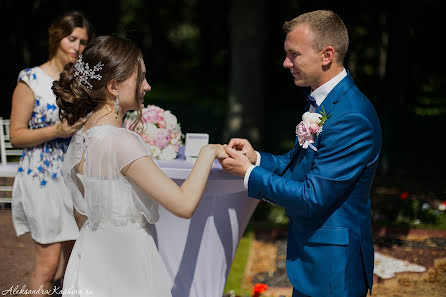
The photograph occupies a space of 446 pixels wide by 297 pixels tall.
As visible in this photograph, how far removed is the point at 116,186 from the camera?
100 inches

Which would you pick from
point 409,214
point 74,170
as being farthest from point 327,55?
point 409,214

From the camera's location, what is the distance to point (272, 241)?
651 centimetres

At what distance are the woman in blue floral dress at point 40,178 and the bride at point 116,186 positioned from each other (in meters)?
1.02

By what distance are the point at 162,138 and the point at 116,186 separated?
1028 mm

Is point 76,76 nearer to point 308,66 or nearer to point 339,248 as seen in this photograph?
point 308,66

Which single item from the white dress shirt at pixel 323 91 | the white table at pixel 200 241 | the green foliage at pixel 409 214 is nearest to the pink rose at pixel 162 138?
the white table at pixel 200 241

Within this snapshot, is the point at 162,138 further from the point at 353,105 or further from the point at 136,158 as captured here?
the point at 353,105

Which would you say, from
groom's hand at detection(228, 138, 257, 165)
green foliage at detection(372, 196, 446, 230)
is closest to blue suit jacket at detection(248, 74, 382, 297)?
groom's hand at detection(228, 138, 257, 165)

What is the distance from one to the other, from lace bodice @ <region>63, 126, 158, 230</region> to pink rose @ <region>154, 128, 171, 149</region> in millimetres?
868

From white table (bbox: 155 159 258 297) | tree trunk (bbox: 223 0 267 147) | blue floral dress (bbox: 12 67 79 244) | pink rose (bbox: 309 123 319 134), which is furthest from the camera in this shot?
tree trunk (bbox: 223 0 267 147)

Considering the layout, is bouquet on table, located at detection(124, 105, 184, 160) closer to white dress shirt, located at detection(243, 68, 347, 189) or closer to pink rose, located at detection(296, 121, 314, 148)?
white dress shirt, located at detection(243, 68, 347, 189)

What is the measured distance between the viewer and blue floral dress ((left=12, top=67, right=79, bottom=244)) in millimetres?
3688

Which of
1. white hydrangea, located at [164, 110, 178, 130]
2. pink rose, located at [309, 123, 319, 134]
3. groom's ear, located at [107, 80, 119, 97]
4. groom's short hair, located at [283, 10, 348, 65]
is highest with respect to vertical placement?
groom's short hair, located at [283, 10, 348, 65]

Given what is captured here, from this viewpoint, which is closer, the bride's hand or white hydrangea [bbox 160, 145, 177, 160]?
the bride's hand
